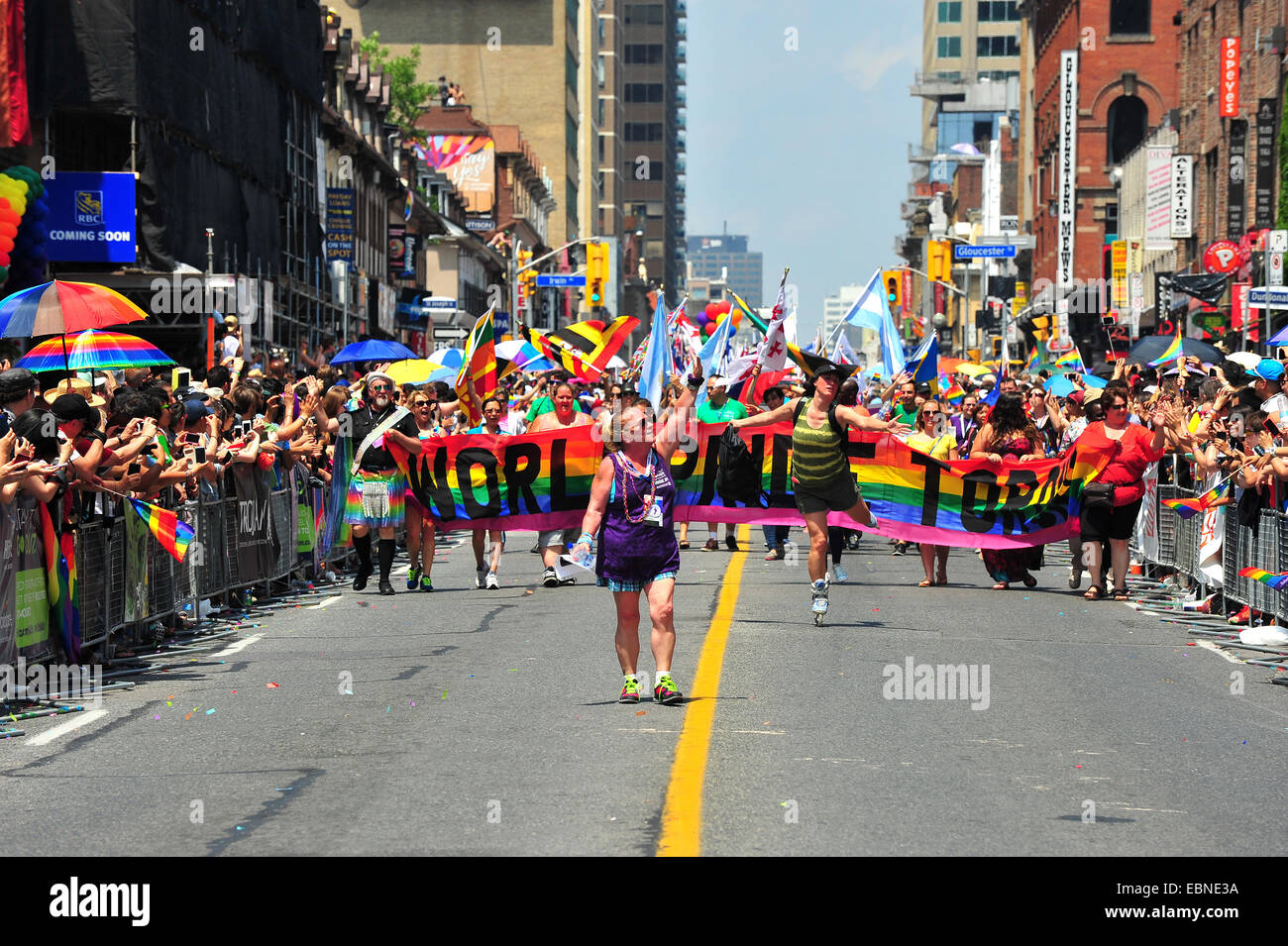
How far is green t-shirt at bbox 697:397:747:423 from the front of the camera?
22125 mm

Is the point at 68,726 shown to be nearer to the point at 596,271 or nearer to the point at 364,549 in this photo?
the point at 364,549

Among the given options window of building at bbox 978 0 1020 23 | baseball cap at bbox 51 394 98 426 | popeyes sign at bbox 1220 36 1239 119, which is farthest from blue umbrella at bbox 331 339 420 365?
window of building at bbox 978 0 1020 23

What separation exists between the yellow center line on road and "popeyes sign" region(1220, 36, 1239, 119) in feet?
118

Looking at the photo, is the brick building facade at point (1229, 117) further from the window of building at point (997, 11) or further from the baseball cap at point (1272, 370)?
the window of building at point (997, 11)

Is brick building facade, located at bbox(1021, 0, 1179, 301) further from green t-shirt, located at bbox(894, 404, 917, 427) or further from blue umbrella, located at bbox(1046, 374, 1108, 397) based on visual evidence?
green t-shirt, located at bbox(894, 404, 917, 427)

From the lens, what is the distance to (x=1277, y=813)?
323 inches

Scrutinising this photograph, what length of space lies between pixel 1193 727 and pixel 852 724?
1.89 meters

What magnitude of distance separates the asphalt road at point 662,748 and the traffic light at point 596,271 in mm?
41715

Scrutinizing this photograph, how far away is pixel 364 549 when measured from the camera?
18.1 metres

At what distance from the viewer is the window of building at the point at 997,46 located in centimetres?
17238

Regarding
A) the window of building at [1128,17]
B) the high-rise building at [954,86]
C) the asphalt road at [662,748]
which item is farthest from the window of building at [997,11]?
the asphalt road at [662,748]

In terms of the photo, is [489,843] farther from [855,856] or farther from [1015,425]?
[1015,425]

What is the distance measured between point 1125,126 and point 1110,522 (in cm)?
6420

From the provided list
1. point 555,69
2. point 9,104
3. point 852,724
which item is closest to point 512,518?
point 852,724
